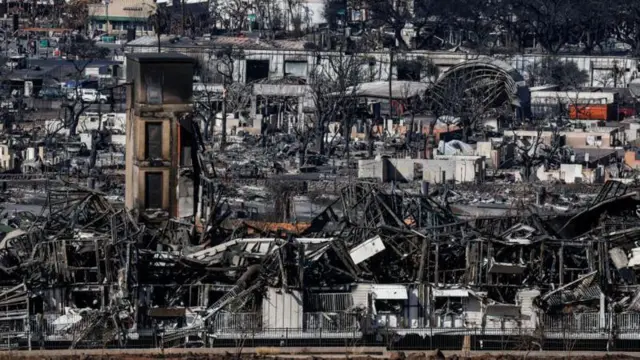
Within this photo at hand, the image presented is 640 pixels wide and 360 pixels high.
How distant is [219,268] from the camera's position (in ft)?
68.6

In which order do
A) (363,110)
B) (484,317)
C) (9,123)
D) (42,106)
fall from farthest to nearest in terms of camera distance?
(42,106), (363,110), (9,123), (484,317)

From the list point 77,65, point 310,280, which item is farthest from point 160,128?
point 77,65

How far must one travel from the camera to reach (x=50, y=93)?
172ft

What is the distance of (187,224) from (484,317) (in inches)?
164

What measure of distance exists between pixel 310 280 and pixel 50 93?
32471 mm

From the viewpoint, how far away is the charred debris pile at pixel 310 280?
20.2 m

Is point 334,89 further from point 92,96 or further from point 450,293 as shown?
point 450,293

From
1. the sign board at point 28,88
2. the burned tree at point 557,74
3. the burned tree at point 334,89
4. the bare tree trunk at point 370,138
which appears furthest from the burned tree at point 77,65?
the burned tree at point 557,74

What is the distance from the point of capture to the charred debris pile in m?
20.2

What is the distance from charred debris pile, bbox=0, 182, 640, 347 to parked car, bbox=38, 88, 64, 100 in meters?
29.7

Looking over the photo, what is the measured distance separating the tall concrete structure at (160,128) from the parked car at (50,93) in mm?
27604

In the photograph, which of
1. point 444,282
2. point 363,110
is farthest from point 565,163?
point 444,282

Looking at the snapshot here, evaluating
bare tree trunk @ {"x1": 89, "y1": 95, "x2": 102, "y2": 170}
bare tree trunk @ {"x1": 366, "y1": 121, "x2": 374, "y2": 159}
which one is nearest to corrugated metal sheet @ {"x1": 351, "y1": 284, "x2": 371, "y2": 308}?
bare tree trunk @ {"x1": 89, "y1": 95, "x2": 102, "y2": 170}

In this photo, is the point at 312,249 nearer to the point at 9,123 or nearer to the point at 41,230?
the point at 41,230
